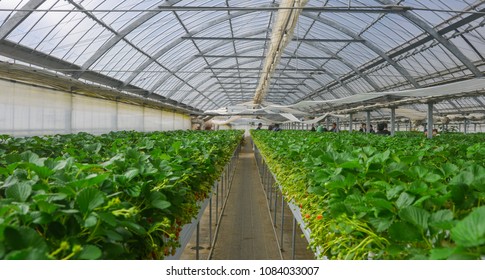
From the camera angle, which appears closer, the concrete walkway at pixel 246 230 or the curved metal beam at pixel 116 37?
the concrete walkway at pixel 246 230

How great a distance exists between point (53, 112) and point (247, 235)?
1044 centimetres

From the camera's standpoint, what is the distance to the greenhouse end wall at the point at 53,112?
1199 centimetres

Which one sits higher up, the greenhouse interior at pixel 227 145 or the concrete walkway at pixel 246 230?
the greenhouse interior at pixel 227 145

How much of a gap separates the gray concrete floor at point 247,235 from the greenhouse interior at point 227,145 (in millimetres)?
51

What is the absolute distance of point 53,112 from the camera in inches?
573

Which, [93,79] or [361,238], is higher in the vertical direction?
[93,79]

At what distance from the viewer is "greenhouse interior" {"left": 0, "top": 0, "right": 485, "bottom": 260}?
142 centimetres

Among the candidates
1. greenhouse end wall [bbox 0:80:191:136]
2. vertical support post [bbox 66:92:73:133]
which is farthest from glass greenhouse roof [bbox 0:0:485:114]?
vertical support post [bbox 66:92:73:133]

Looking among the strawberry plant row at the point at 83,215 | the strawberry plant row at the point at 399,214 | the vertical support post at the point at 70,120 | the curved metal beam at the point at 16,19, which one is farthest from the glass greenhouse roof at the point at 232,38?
the strawberry plant row at the point at 83,215

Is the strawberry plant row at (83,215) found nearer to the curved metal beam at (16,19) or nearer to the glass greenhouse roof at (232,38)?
the glass greenhouse roof at (232,38)

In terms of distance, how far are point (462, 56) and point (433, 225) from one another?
772 inches

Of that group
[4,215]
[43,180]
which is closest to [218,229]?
[43,180]

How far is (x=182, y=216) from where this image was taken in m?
2.46

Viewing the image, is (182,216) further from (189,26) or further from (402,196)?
(189,26)
